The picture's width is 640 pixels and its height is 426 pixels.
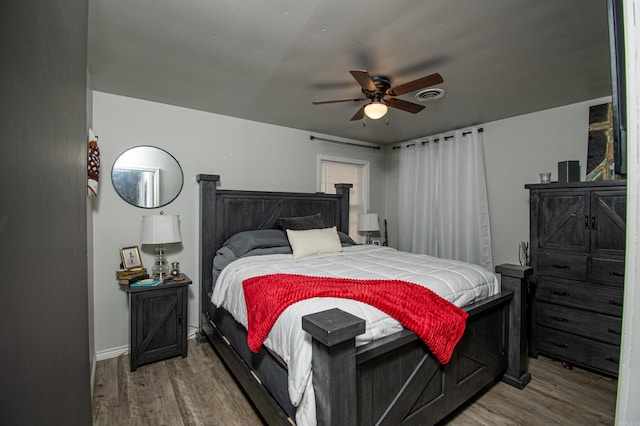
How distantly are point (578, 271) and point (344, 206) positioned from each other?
2.57m

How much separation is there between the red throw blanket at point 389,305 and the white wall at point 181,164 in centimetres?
174

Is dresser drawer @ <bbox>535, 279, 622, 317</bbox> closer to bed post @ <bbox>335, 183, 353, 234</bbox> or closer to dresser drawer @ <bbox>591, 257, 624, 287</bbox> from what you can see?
dresser drawer @ <bbox>591, 257, 624, 287</bbox>

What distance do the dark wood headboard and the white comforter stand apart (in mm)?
672

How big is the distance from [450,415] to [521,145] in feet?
9.77

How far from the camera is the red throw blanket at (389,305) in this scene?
1.58m

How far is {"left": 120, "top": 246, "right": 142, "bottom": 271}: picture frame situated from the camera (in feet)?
8.95

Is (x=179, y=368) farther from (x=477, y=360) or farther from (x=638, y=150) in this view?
(x=638, y=150)

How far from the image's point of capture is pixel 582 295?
2.62 meters

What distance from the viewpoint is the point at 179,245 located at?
312 centimetres

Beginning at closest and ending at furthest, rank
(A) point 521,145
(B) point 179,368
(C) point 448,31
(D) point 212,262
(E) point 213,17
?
(E) point 213,17 → (C) point 448,31 → (B) point 179,368 → (D) point 212,262 → (A) point 521,145

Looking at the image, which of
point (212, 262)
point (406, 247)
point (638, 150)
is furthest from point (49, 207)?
point (406, 247)

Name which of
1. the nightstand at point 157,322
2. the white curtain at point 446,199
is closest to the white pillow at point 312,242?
the nightstand at point 157,322

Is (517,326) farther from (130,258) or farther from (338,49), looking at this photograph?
(130,258)

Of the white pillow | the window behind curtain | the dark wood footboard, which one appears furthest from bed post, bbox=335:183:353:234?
the dark wood footboard
